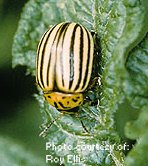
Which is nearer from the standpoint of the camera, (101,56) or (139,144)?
(139,144)

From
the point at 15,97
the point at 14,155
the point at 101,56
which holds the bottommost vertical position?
the point at 14,155

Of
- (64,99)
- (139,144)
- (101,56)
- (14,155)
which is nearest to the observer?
(139,144)

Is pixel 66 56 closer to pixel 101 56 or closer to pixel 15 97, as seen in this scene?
pixel 101 56

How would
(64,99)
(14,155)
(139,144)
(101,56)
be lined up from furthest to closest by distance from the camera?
(14,155), (64,99), (101,56), (139,144)

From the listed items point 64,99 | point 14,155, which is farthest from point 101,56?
point 14,155

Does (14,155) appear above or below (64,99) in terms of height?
below

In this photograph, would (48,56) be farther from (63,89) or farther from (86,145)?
(86,145)
